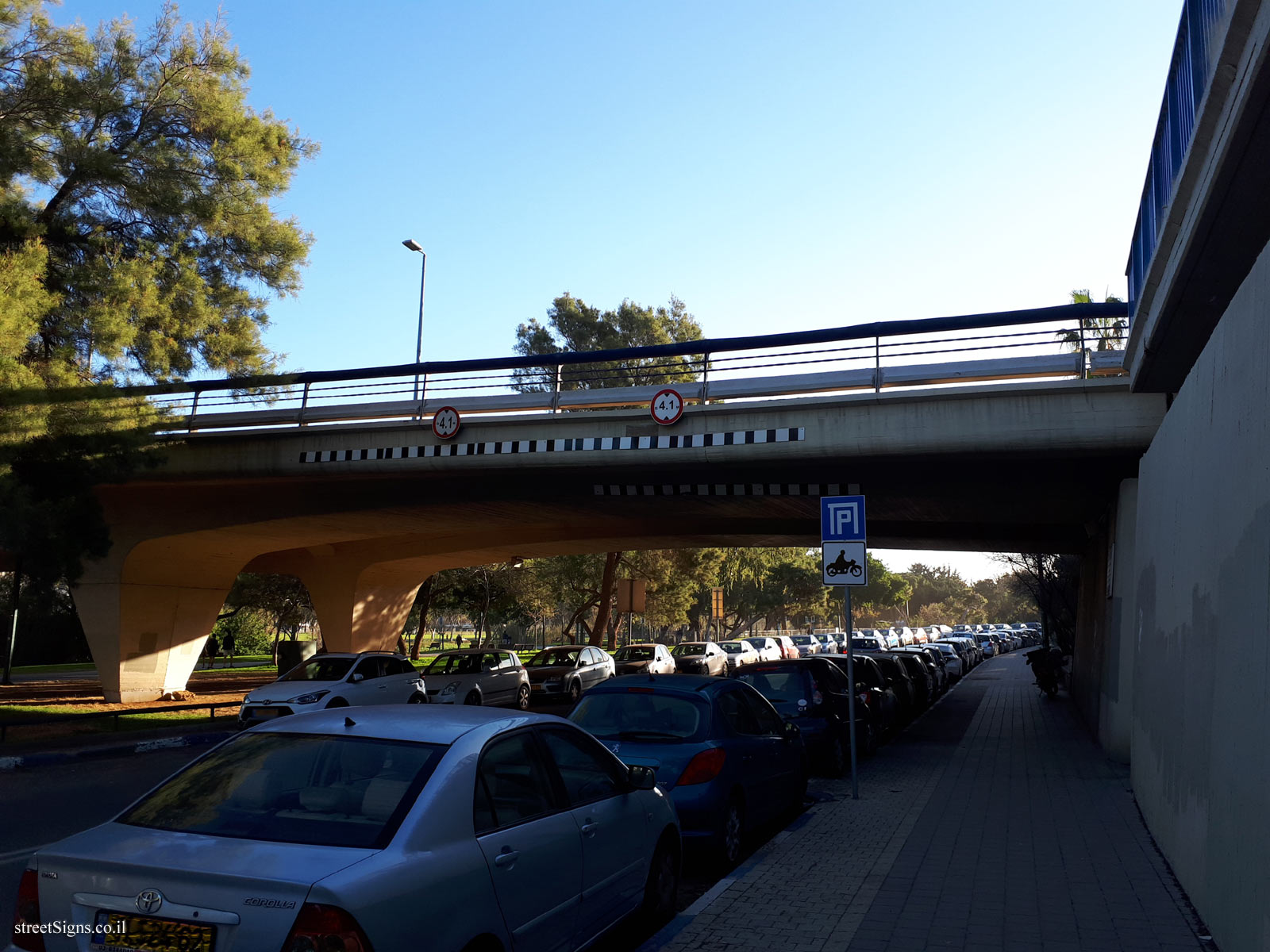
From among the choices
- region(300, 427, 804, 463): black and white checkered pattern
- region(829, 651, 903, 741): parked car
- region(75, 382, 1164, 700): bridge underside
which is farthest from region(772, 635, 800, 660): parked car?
region(300, 427, 804, 463): black and white checkered pattern

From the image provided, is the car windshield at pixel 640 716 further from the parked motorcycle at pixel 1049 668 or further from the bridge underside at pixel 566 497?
the parked motorcycle at pixel 1049 668

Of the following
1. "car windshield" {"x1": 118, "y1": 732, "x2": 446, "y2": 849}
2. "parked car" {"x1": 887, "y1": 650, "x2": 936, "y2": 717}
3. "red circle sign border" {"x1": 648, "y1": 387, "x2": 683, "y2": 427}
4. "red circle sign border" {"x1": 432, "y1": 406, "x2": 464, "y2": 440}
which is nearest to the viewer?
"car windshield" {"x1": 118, "y1": 732, "x2": 446, "y2": 849}

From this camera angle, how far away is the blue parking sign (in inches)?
424

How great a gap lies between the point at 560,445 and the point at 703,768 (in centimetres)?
1179

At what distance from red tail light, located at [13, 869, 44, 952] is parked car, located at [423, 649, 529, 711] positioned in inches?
643

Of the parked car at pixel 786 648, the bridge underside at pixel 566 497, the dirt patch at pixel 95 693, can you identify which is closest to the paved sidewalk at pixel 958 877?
the bridge underside at pixel 566 497

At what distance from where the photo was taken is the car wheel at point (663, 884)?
19.5ft

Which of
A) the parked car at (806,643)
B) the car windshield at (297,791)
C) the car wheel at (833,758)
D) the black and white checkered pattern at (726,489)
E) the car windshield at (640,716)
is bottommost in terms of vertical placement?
the parked car at (806,643)

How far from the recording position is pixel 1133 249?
38.3 feet

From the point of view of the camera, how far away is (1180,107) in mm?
8242

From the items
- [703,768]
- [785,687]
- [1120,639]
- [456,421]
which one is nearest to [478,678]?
[456,421]

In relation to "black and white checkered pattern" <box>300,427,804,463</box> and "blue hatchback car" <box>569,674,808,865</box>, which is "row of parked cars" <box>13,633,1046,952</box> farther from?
"black and white checkered pattern" <box>300,427,804,463</box>

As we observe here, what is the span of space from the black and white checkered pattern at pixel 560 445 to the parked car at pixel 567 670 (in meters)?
7.39

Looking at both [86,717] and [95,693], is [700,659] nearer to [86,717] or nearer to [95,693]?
[95,693]
